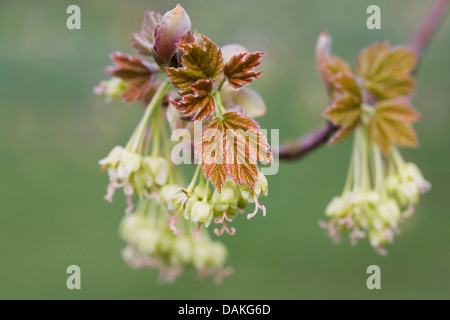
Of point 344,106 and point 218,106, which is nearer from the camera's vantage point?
point 218,106

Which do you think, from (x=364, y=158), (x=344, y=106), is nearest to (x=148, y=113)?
(x=344, y=106)

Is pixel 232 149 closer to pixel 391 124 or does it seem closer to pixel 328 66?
pixel 328 66

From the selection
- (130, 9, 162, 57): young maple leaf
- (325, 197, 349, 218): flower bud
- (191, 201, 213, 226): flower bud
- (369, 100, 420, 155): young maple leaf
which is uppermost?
(130, 9, 162, 57): young maple leaf

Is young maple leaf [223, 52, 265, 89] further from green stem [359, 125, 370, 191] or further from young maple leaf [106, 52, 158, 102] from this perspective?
green stem [359, 125, 370, 191]

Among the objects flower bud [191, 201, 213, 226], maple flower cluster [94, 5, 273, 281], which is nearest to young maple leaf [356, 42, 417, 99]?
maple flower cluster [94, 5, 273, 281]

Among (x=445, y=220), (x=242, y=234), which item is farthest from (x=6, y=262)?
(x=445, y=220)

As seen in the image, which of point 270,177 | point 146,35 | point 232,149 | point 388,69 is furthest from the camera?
point 270,177
